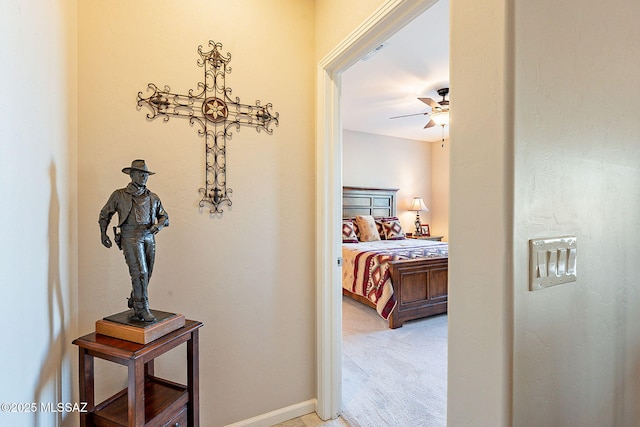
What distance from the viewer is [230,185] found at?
161cm

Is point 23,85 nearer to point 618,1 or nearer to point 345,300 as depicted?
point 618,1

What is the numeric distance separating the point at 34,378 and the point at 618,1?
79.9 inches

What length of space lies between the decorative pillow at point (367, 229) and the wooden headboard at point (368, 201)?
312 mm

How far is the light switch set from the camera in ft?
2.36

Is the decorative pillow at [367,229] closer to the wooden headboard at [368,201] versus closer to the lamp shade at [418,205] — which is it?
the wooden headboard at [368,201]

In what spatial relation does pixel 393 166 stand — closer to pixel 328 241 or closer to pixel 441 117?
pixel 441 117

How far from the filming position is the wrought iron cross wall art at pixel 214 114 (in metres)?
1.52

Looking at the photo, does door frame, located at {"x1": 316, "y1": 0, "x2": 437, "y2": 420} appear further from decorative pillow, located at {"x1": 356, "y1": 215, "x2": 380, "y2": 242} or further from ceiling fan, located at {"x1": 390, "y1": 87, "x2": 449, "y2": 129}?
decorative pillow, located at {"x1": 356, "y1": 215, "x2": 380, "y2": 242}

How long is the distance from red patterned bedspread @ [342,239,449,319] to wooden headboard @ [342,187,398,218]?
135 cm

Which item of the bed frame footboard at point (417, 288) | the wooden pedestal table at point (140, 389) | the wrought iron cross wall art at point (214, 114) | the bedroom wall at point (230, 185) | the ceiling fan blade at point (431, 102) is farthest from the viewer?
the ceiling fan blade at point (431, 102)

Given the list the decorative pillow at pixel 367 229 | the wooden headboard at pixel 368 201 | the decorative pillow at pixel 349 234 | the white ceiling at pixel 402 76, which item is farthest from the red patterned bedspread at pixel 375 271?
the white ceiling at pixel 402 76

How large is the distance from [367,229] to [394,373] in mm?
2846

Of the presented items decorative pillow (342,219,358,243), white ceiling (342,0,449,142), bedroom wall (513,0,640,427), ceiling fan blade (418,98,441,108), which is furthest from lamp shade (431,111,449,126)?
bedroom wall (513,0,640,427)

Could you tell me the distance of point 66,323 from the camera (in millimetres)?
1133
